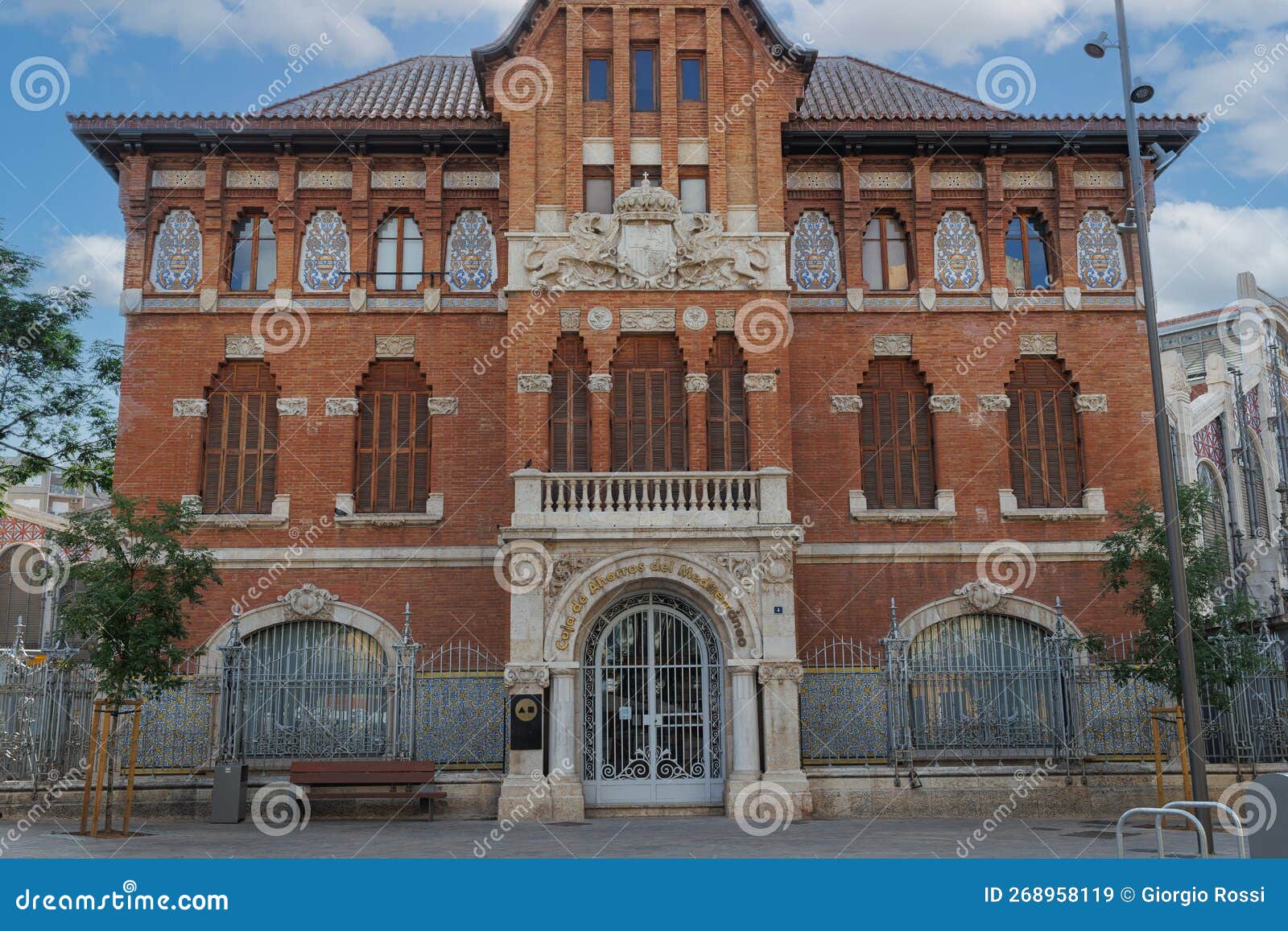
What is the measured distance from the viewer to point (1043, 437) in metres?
23.3

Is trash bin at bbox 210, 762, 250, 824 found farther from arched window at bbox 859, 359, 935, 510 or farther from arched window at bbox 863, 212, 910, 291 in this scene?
arched window at bbox 863, 212, 910, 291

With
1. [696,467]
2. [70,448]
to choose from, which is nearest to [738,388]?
[696,467]

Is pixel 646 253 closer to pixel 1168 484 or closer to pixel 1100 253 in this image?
pixel 1100 253

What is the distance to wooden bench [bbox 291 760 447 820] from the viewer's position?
18750 millimetres

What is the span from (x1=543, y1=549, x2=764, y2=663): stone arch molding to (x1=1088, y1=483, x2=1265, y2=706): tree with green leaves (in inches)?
211

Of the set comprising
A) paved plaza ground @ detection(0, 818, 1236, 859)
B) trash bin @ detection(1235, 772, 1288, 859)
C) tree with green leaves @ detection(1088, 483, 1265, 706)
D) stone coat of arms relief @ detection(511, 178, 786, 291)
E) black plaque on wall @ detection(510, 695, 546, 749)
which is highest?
stone coat of arms relief @ detection(511, 178, 786, 291)

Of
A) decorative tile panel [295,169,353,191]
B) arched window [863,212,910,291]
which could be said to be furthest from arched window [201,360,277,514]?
arched window [863,212,910,291]

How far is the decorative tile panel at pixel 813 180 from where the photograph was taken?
939 inches

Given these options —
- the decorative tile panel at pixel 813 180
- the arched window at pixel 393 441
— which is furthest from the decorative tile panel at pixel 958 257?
the arched window at pixel 393 441

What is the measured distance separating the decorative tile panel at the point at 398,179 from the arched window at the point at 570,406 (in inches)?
186

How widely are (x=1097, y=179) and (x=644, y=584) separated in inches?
497

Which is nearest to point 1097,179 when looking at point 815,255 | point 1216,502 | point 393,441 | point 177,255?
point 815,255

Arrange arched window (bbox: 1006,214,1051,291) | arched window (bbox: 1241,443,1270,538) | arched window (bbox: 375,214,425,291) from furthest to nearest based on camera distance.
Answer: arched window (bbox: 1241,443,1270,538)
arched window (bbox: 1006,214,1051,291)
arched window (bbox: 375,214,425,291)

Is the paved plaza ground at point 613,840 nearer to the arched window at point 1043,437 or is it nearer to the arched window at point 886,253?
the arched window at point 1043,437
